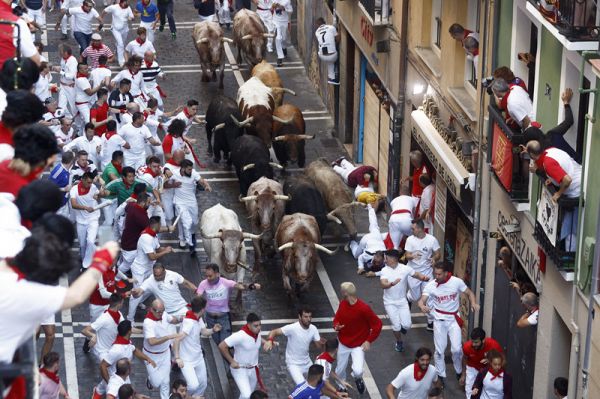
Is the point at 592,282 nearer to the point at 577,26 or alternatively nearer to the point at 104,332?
the point at 577,26

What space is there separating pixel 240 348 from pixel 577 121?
523 cm

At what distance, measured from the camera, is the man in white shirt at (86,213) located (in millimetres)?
22547

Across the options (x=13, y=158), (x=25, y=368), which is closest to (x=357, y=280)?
(x=13, y=158)

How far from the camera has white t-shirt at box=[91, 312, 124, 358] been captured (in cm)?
1895

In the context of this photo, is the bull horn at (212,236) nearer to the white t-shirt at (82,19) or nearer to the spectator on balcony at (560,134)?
the spectator on balcony at (560,134)

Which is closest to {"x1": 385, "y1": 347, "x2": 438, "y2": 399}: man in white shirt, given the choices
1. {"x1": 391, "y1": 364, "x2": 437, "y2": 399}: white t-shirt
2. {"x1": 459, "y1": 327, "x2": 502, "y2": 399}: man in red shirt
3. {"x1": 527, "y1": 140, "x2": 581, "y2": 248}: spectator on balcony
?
{"x1": 391, "y1": 364, "x2": 437, "y2": 399}: white t-shirt

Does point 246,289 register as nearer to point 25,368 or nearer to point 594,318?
point 594,318

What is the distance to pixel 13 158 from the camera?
32.1 feet

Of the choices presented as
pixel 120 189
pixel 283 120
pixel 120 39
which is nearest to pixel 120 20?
pixel 120 39

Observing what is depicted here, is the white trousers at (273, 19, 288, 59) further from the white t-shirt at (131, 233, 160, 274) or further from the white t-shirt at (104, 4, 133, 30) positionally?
the white t-shirt at (131, 233, 160, 274)

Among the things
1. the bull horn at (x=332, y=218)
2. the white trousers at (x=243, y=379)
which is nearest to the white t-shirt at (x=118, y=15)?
the bull horn at (x=332, y=218)

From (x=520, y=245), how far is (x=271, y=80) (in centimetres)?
1348

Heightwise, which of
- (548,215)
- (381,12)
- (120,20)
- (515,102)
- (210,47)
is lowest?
(210,47)

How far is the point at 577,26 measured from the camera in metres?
15.8
